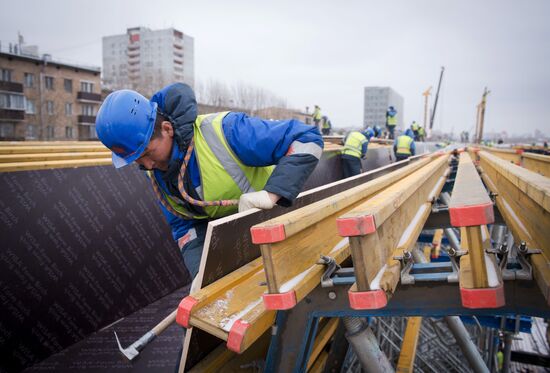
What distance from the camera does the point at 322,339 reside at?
3.01 meters

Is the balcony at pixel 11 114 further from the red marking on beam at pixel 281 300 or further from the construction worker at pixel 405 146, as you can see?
the red marking on beam at pixel 281 300

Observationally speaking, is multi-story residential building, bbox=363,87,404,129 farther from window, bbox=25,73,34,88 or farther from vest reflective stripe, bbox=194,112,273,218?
vest reflective stripe, bbox=194,112,273,218

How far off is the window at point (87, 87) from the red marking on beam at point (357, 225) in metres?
49.5

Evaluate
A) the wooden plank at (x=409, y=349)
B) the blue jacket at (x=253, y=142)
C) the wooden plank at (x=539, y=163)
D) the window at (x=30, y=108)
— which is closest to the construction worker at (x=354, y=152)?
the wooden plank at (x=539, y=163)

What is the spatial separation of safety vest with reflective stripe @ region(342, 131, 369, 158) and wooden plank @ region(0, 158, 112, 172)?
19.6 feet

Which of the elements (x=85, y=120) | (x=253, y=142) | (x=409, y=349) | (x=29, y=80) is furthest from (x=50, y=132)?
(x=253, y=142)

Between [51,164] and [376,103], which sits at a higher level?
[376,103]

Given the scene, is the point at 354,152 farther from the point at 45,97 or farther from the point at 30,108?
the point at 30,108

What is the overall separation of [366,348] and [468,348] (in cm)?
191

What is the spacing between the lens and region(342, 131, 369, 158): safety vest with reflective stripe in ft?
30.0

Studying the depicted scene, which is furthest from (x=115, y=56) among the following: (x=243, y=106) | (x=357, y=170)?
(x=357, y=170)

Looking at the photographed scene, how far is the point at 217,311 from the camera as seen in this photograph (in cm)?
180

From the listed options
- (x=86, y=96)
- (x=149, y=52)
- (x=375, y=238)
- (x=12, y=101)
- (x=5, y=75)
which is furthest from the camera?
(x=149, y=52)

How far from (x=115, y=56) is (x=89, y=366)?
406 feet
